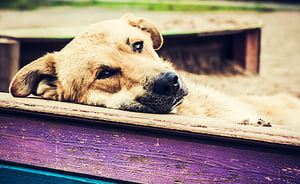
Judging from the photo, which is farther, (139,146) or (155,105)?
(155,105)

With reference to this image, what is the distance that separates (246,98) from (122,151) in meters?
1.95

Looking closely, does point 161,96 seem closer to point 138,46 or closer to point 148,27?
point 138,46

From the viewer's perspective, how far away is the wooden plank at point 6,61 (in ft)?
12.3

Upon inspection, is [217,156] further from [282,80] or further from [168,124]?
[282,80]

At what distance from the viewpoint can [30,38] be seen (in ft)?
12.8

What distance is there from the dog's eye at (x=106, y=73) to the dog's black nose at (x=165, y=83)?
1.11ft

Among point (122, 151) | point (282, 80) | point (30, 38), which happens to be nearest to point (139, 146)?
point (122, 151)

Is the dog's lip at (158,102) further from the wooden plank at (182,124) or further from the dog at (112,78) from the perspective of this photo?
the wooden plank at (182,124)

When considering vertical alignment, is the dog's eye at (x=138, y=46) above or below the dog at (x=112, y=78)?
above

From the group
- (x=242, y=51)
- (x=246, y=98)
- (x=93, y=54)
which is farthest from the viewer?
(x=242, y=51)

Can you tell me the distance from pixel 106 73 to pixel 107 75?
0.02 meters

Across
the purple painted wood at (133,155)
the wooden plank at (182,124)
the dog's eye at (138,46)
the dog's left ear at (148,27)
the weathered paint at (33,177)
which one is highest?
the dog's left ear at (148,27)

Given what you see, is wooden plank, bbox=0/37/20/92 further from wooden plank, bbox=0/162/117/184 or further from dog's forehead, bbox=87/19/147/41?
wooden plank, bbox=0/162/117/184

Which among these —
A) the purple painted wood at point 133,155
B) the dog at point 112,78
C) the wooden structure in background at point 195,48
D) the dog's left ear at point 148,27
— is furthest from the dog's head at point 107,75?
the wooden structure in background at point 195,48
